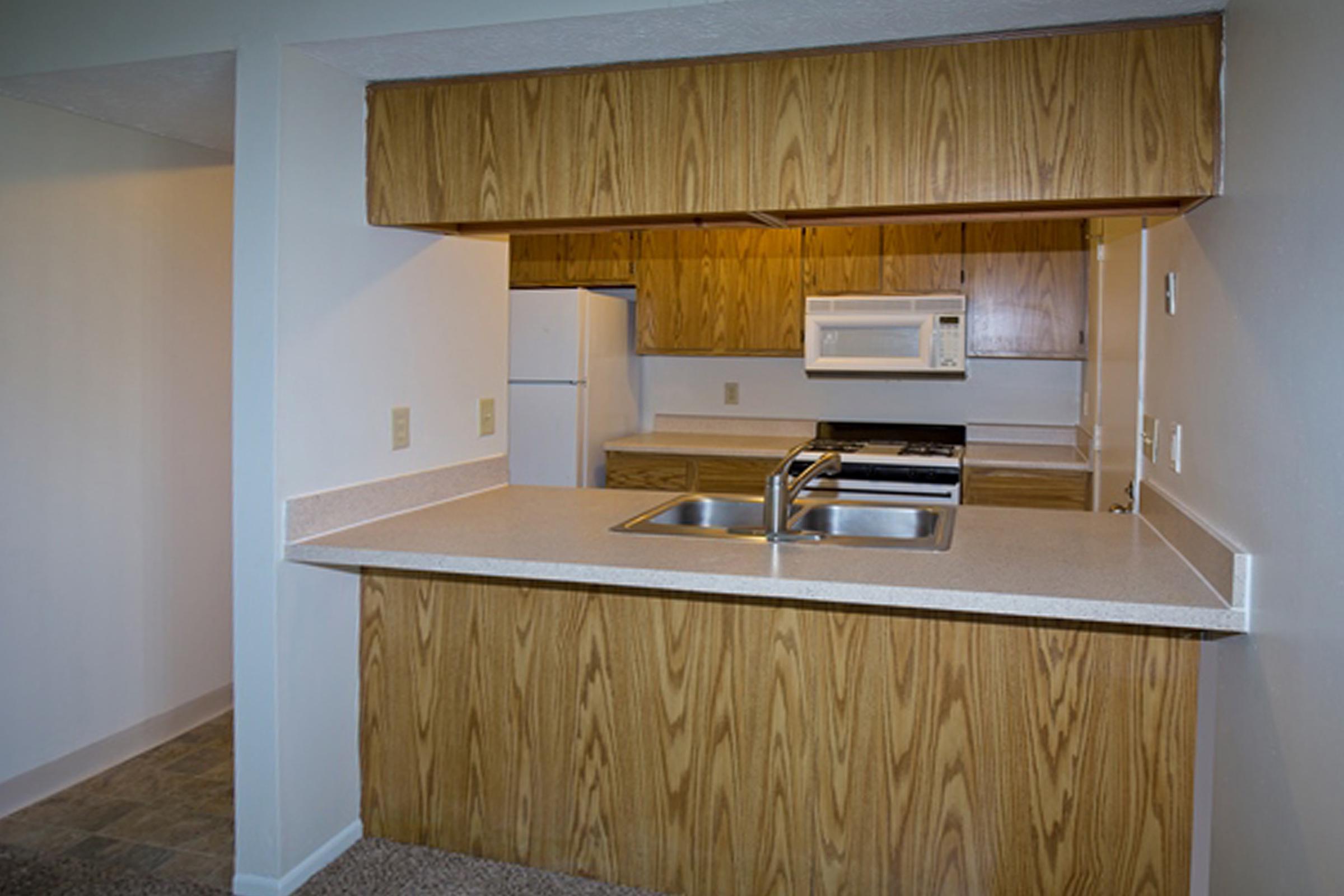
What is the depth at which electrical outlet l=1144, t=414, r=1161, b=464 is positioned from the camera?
2354mm

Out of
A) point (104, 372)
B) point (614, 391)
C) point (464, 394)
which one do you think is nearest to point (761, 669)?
point (464, 394)

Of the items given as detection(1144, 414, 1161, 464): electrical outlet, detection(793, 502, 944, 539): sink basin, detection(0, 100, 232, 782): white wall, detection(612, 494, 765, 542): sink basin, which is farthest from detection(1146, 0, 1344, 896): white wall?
detection(0, 100, 232, 782): white wall

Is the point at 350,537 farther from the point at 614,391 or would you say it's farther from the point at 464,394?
the point at 614,391

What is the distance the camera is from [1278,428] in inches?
56.9

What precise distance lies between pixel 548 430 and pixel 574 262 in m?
0.91

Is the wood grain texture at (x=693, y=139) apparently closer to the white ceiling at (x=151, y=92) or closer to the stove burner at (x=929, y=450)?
the white ceiling at (x=151, y=92)

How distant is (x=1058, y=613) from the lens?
5.64ft

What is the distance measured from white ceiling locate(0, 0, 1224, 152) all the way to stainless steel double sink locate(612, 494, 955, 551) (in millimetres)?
1094

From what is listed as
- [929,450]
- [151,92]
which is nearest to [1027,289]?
[929,450]

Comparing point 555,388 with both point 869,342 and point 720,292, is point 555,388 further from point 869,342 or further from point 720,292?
point 869,342

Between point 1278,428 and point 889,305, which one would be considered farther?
point 889,305

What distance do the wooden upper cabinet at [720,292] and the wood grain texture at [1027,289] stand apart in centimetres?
79

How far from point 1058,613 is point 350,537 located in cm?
152

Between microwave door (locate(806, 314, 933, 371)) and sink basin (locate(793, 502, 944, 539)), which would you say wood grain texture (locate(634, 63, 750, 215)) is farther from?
microwave door (locate(806, 314, 933, 371))
